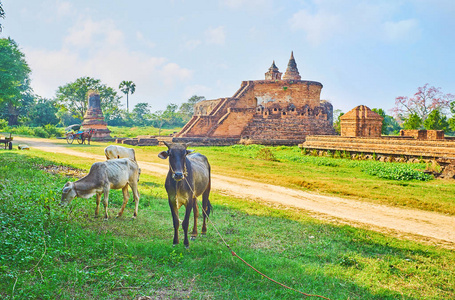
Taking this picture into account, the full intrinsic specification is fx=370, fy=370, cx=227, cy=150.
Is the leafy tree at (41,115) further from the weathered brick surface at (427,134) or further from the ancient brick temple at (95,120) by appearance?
the weathered brick surface at (427,134)

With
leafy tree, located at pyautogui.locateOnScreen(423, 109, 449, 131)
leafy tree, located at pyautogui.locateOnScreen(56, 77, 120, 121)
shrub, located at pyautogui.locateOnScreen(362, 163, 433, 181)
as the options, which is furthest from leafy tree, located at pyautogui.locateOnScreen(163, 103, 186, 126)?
shrub, located at pyautogui.locateOnScreen(362, 163, 433, 181)

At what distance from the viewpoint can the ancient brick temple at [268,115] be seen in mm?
26234

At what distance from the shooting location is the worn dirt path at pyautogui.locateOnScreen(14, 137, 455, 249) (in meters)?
6.33

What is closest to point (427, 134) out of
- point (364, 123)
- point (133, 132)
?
point (364, 123)

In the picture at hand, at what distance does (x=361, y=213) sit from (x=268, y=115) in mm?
20101

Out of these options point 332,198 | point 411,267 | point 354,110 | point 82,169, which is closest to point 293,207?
point 332,198

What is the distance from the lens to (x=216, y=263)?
14.6 ft

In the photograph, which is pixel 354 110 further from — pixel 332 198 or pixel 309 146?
pixel 332 198

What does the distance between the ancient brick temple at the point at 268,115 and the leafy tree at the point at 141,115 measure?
36239mm

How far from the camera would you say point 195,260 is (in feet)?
14.9

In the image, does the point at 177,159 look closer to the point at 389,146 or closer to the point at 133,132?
the point at 389,146

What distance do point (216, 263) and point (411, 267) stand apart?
96.2 inches

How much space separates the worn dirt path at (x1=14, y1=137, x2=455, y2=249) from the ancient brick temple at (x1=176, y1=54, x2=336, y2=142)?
15.7 meters

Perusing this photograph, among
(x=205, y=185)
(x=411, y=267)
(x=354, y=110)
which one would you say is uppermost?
(x=354, y=110)
